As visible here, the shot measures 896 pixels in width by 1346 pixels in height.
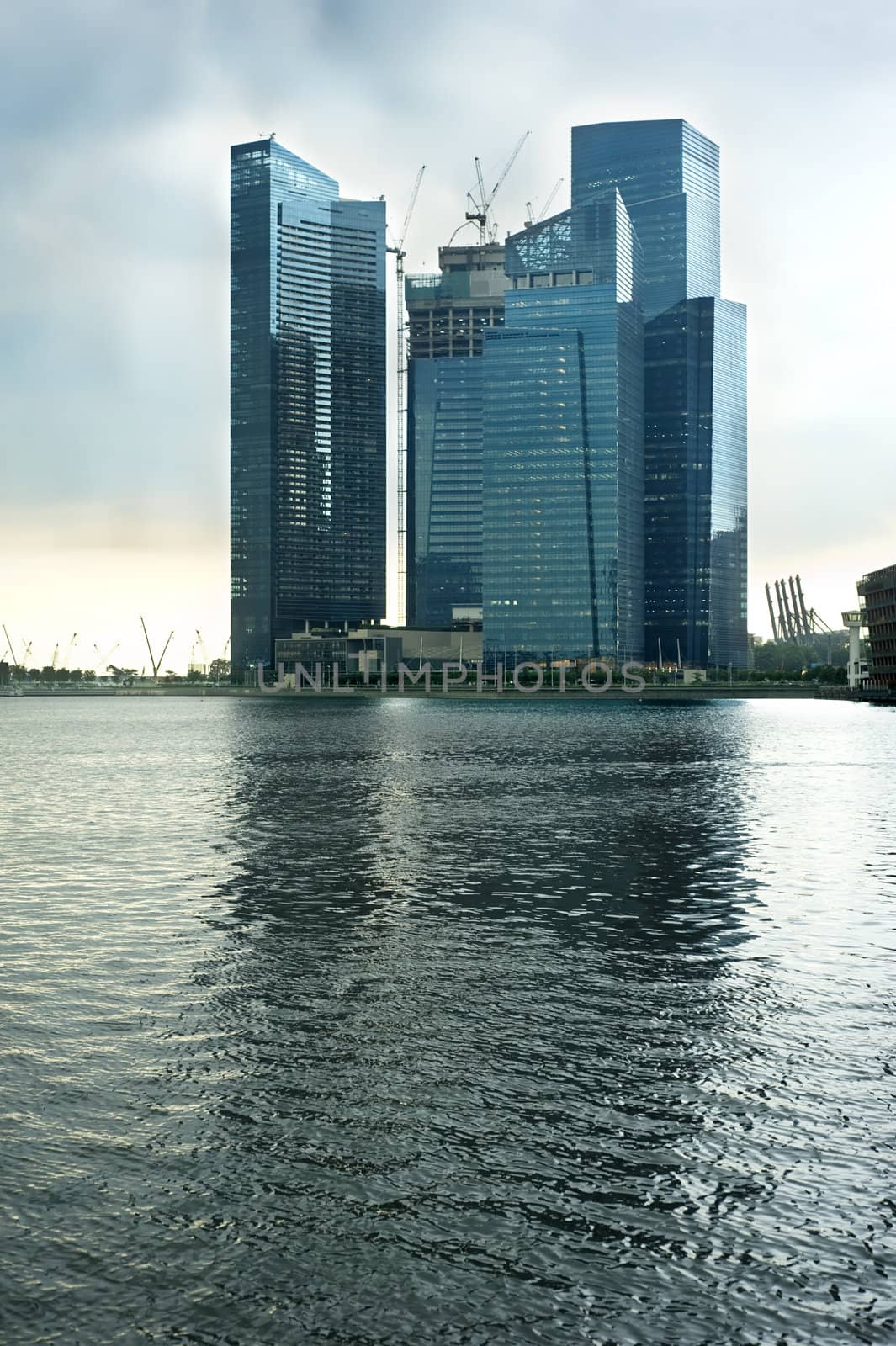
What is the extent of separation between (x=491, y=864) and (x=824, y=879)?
44.2 feet

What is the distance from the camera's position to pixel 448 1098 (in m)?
21.8

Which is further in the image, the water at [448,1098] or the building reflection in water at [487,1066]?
the building reflection in water at [487,1066]

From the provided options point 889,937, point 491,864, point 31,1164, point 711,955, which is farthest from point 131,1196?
point 491,864

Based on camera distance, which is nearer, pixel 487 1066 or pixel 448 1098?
pixel 448 1098

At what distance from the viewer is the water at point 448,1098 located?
15.0m

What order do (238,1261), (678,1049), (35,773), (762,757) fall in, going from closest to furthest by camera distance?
(238,1261)
(678,1049)
(35,773)
(762,757)

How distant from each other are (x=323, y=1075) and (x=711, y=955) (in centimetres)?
1465

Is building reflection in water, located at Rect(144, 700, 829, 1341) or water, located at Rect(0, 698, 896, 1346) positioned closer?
water, located at Rect(0, 698, 896, 1346)

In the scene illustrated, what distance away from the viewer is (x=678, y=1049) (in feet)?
81.8

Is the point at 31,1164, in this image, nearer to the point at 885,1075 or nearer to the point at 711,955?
the point at 885,1075

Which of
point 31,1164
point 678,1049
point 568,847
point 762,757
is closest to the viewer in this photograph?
point 31,1164

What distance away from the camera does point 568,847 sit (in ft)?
185

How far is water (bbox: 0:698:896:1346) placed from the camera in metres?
15.0

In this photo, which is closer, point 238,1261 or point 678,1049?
point 238,1261
